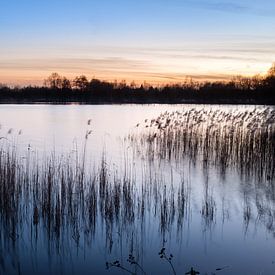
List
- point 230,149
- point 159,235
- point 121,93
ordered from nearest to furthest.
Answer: point 159,235
point 230,149
point 121,93

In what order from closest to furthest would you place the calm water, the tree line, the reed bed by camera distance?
the calm water
the reed bed
the tree line

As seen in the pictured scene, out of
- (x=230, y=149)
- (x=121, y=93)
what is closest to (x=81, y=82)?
(x=121, y=93)

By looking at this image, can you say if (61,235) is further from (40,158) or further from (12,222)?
(40,158)

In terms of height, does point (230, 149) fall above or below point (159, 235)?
above

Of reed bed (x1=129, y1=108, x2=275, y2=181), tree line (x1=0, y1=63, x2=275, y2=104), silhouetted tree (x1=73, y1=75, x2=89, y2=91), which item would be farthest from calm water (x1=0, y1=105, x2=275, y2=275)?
silhouetted tree (x1=73, y1=75, x2=89, y2=91)

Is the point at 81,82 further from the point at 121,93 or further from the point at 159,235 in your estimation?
the point at 159,235

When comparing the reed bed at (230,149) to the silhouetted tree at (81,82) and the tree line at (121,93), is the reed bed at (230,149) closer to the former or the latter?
the tree line at (121,93)

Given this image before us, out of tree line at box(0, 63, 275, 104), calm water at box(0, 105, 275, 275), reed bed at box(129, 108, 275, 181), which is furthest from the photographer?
tree line at box(0, 63, 275, 104)

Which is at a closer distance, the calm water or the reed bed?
the calm water

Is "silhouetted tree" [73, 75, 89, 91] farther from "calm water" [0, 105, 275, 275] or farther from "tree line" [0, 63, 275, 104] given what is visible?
"calm water" [0, 105, 275, 275]

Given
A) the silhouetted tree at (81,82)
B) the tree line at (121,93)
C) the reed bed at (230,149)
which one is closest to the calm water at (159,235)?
the reed bed at (230,149)

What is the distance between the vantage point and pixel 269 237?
5879mm

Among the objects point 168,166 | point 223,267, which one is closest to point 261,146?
point 168,166

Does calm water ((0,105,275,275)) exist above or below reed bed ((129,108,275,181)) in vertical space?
below
